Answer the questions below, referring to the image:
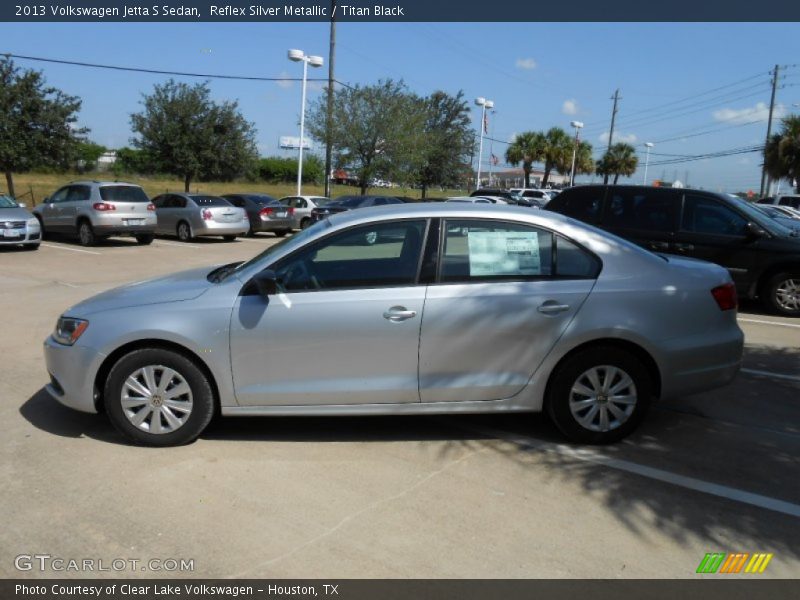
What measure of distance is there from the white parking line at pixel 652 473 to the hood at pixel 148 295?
2.17 meters

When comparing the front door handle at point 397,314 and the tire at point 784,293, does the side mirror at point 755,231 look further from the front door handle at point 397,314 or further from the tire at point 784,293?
the front door handle at point 397,314

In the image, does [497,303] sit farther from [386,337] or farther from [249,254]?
[249,254]

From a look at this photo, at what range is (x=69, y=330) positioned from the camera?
4625 millimetres

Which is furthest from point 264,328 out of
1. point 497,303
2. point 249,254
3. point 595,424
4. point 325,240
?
point 249,254

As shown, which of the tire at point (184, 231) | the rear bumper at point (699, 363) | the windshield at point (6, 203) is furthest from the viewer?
the tire at point (184, 231)

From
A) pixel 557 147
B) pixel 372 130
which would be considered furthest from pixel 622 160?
pixel 372 130

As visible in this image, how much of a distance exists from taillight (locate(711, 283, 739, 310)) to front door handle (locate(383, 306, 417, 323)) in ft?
7.00

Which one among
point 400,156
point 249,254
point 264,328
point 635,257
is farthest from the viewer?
point 400,156

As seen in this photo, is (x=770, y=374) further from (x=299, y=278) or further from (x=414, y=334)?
(x=299, y=278)

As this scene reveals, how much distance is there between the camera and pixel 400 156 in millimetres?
31984

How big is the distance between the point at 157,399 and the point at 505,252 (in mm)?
2533

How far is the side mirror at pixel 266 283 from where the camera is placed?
4.38m

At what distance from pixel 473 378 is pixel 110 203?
1586cm

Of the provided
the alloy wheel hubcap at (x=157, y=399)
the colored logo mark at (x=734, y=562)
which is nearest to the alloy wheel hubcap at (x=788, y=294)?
the colored logo mark at (x=734, y=562)
